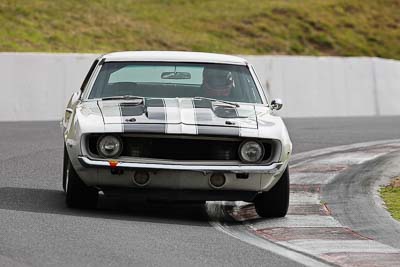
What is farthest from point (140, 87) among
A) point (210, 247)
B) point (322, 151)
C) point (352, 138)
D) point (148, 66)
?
point (352, 138)

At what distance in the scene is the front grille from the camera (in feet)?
31.3

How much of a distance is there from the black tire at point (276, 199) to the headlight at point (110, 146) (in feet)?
4.22

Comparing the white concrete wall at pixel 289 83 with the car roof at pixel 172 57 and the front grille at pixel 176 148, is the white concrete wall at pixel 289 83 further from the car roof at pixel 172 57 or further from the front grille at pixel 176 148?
the front grille at pixel 176 148

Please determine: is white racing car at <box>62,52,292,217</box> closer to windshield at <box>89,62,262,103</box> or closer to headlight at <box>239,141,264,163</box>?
headlight at <box>239,141,264,163</box>

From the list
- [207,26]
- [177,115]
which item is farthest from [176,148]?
[207,26]

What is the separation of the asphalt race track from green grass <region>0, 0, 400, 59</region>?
18.2m

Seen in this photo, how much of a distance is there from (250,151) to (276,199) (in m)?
0.58

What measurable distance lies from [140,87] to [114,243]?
2689mm

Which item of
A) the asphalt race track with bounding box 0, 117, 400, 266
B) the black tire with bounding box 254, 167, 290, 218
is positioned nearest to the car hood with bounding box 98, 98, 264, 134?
the black tire with bounding box 254, 167, 290, 218

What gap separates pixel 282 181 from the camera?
9961 millimetres

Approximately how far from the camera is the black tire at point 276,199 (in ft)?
32.7

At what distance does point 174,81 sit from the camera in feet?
35.5

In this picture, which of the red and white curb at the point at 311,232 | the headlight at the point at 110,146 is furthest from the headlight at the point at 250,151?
the headlight at the point at 110,146

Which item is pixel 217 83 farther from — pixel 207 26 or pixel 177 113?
pixel 207 26
